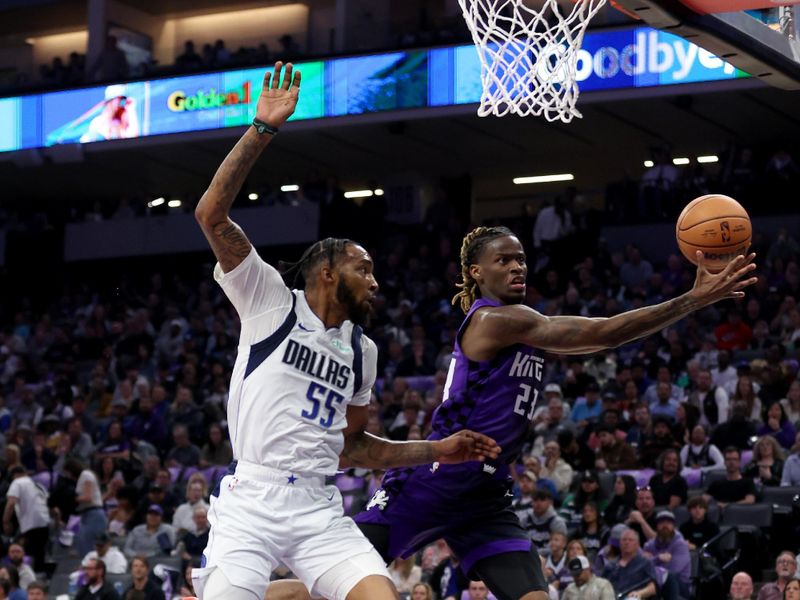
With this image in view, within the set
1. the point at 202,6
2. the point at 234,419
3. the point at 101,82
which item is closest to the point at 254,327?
the point at 234,419

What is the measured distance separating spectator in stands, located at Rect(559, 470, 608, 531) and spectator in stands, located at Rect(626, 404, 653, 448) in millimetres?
987

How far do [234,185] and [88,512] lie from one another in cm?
1010

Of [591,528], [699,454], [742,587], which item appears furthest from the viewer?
[699,454]

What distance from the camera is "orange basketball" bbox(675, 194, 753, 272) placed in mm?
5820

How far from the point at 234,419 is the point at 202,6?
2232 cm

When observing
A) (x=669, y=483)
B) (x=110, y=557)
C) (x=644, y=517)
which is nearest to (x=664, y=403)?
(x=669, y=483)

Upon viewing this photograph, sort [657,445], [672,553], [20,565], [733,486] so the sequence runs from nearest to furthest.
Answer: [672,553] < [733,486] < [657,445] < [20,565]

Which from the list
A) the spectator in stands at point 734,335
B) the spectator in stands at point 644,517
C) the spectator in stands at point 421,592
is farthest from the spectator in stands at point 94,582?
the spectator in stands at point 734,335

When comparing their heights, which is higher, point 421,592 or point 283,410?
point 283,410

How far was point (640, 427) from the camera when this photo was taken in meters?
12.9

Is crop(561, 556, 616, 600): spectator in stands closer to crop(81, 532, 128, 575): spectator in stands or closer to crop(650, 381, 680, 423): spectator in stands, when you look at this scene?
crop(650, 381, 680, 423): spectator in stands

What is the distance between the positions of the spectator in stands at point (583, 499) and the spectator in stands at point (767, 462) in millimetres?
1346

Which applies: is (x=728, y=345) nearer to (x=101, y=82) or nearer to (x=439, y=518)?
(x=439, y=518)

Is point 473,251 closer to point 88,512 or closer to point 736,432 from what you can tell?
point 736,432
